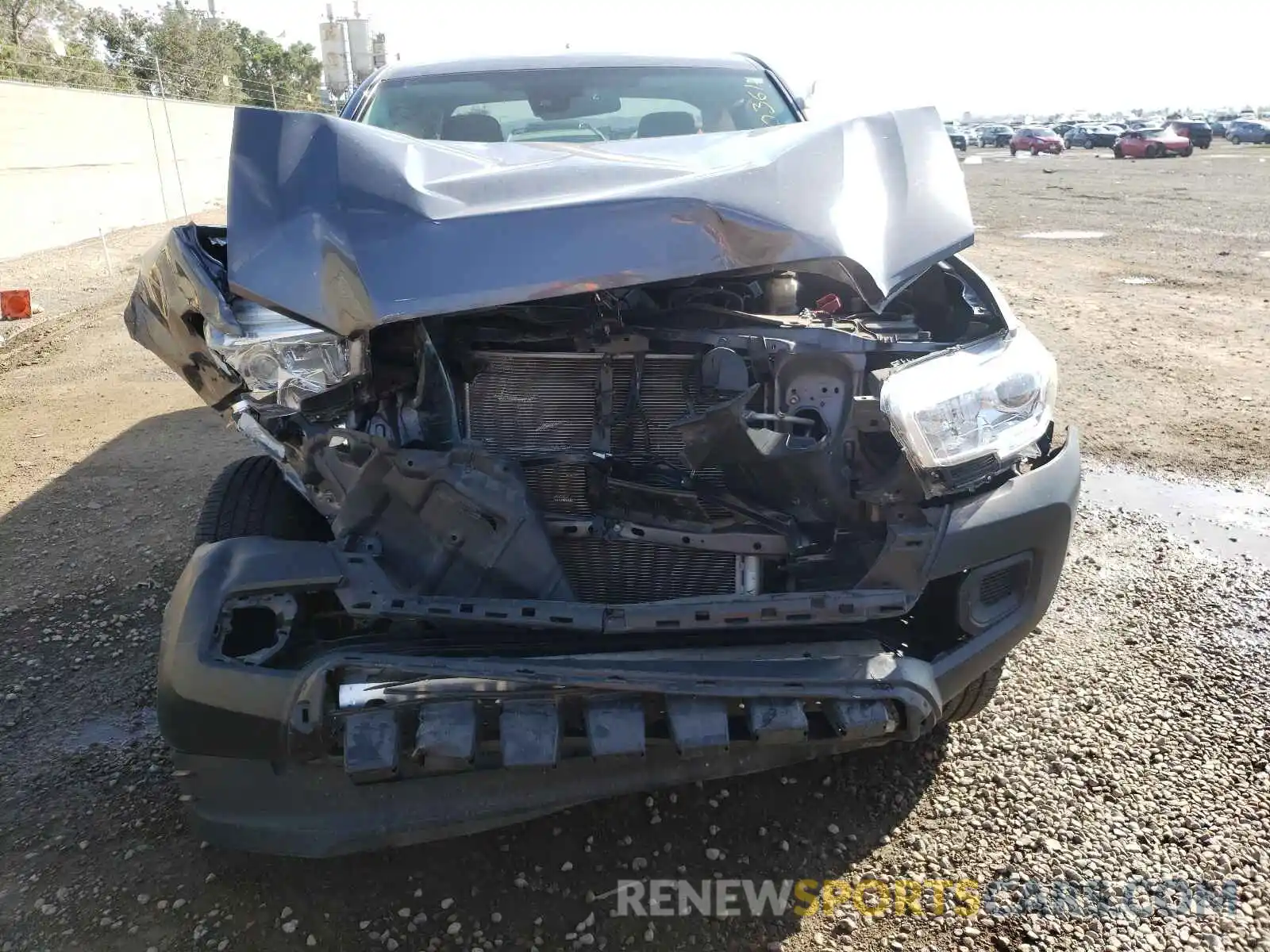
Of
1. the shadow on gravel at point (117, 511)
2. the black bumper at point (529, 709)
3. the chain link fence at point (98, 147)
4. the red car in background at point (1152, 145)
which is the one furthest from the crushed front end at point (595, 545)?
the red car in background at point (1152, 145)

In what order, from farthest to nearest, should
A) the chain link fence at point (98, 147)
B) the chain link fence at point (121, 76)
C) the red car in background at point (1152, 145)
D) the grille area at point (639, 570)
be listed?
1. the red car in background at point (1152, 145)
2. the chain link fence at point (121, 76)
3. the chain link fence at point (98, 147)
4. the grille area at point (639, 570)

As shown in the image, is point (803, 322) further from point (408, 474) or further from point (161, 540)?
point (161, 540)

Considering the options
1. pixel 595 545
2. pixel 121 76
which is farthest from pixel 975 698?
pixel 121 76

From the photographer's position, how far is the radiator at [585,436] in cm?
212

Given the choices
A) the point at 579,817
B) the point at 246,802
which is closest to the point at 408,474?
the point at 246,802

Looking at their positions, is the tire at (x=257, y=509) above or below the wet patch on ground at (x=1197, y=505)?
above

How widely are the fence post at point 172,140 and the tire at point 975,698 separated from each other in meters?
18.5

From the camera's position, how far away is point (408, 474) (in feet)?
6.63

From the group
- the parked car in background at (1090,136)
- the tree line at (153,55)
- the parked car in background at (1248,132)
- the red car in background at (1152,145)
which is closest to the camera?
the tree line at (153,55)

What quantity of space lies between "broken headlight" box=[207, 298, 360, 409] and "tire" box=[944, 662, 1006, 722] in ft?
5.51

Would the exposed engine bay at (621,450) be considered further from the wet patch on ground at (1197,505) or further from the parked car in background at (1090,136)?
the parked car in background at (1090,136)

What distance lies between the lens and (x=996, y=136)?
48.2m

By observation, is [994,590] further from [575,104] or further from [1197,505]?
[575,104]

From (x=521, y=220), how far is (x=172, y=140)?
731 inches
